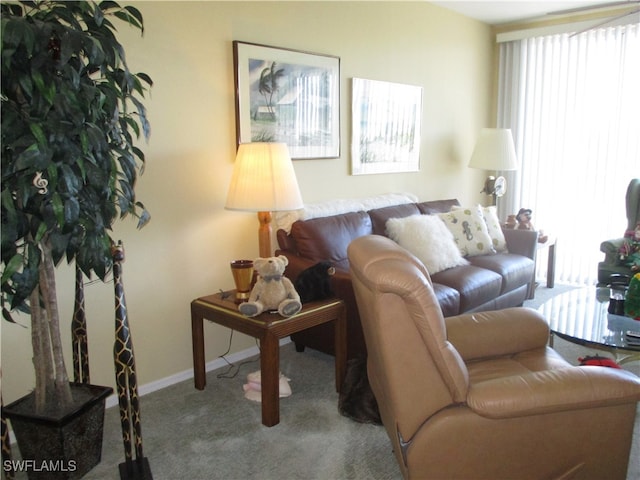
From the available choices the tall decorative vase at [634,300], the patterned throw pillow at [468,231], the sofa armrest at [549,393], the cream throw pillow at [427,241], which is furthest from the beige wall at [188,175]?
the tall decorative vase at [634,300]

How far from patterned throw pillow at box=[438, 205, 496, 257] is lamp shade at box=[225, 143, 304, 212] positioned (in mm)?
1616

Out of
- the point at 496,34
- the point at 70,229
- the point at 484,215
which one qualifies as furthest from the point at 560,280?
the point at 70,229

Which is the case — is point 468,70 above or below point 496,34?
below

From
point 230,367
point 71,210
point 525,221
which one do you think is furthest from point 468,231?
point 71,210

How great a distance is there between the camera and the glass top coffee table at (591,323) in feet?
7.65

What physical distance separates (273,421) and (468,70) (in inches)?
158

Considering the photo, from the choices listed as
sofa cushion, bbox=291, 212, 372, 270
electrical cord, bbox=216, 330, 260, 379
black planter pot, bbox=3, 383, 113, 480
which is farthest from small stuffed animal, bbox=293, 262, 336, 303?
black planter pot, bbox=3, 383, 113, 480

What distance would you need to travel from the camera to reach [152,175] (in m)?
2.63

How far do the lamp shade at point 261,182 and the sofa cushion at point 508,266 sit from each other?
1.71 meters

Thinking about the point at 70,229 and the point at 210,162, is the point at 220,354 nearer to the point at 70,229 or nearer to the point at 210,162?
the point at 210,162

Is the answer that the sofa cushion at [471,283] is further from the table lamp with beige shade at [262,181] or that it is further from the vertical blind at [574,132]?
the vertical blind at [574,132]

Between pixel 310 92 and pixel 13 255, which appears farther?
pixel 310 92

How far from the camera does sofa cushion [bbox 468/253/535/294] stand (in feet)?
11.8

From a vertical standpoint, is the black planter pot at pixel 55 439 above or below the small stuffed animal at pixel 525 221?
below
